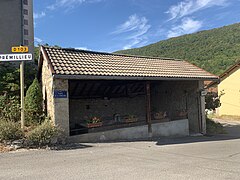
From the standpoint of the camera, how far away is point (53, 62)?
Result: 1047 centimetres

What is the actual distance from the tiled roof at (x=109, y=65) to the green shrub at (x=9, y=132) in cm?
233

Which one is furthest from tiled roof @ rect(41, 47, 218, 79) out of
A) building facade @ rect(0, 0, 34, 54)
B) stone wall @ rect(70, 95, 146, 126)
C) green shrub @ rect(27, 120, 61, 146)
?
building facade @ rect(0, 0, 34, 54)

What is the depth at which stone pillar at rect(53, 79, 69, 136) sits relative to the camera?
31.8 feet

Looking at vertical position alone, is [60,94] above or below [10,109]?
above

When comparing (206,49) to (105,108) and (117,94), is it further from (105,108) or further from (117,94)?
(105,108)

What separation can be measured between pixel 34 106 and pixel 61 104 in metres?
1.70

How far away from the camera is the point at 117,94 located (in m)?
16.9

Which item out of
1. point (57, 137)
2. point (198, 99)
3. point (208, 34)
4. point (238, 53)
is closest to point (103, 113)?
point (198, 99)

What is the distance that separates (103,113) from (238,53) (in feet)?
98.5

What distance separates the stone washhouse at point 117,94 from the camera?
33.6ft

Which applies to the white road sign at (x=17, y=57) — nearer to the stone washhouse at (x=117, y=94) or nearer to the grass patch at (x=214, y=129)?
the stone washhouse at (x=117, y=94)

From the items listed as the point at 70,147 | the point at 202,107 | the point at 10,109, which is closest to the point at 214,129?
the point at 202,107

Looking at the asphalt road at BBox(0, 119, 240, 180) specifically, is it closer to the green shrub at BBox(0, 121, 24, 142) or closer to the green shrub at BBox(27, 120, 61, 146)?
the green shrub at BBox(27, 120, 61, 146)

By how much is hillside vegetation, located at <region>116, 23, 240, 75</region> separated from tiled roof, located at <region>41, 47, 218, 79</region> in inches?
845
